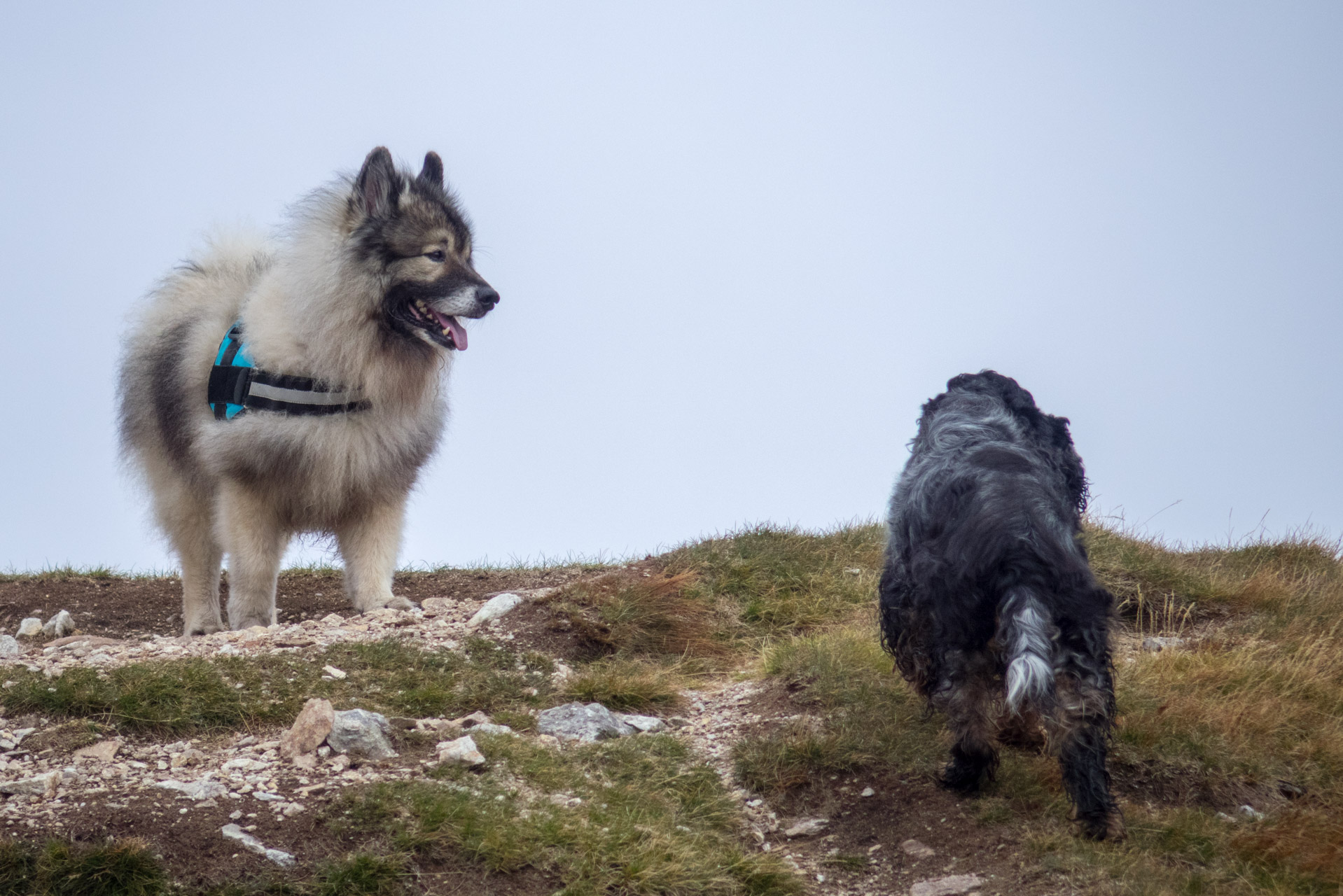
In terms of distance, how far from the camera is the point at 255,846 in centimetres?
392

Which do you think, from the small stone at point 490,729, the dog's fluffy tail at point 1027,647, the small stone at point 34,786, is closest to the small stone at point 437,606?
the small stone at point 490,729

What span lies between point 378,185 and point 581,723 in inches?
130

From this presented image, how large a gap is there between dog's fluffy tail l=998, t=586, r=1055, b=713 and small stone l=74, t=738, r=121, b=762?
350cm

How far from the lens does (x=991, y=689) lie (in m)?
4.27

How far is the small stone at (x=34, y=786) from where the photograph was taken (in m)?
4.27

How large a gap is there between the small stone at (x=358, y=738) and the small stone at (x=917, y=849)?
2.05 metres

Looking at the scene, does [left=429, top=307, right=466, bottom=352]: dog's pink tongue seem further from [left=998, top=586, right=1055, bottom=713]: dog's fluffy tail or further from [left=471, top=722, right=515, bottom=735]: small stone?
[left=998, top=586, right=1055, bottom=713]: dog's fluffy tail

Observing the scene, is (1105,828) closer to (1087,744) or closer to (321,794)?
(1087,744)

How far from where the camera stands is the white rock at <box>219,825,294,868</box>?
387cm

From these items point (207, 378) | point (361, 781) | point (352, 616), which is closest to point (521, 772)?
point (361, 781)

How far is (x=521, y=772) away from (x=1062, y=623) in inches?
85.4

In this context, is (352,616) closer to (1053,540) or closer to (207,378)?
(207,378)

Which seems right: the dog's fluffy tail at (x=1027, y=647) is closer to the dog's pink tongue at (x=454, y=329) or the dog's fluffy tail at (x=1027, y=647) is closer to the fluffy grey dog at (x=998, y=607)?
the fluffy grey dog at (x=998, y=607)

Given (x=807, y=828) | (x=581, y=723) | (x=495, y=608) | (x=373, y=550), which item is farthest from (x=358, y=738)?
(x=373, y=550)
